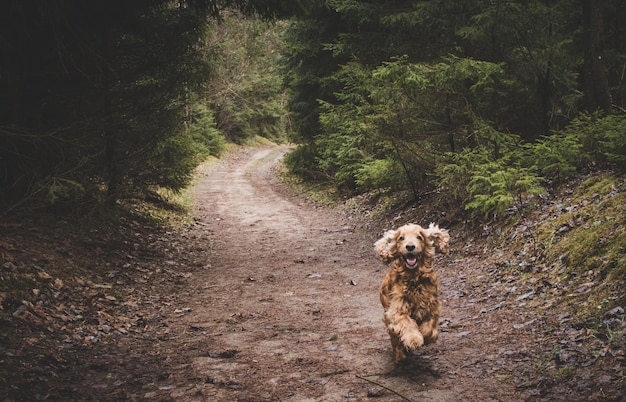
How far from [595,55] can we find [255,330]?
9.77 meters

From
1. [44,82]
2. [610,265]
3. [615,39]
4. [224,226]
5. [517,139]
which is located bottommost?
[224,226]

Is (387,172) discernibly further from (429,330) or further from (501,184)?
(429,330)

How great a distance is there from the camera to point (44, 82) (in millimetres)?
6500

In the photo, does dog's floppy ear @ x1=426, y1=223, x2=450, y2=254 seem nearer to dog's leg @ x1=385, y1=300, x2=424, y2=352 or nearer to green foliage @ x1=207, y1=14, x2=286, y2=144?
dog's leg @ x1=385, y1=300, x2=424, y2=352

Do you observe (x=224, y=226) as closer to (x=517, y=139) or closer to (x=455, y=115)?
(x=455, y=115)

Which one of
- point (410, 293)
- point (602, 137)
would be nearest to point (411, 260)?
point (410, 293)

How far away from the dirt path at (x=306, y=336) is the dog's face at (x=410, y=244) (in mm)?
1134

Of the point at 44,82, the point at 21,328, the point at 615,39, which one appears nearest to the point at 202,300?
the point at 21,328

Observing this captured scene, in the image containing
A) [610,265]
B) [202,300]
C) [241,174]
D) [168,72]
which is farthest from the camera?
[241,174]

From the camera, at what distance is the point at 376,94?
1063 cm

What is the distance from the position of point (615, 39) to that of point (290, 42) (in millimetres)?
12132

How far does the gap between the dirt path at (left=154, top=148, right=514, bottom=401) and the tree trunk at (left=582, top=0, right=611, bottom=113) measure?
225 inches

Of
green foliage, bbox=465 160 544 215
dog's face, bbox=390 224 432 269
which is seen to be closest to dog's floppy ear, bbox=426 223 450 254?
dog's face, bbox=390 224 432 269

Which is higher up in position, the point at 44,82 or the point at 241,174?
the point at 44,82
